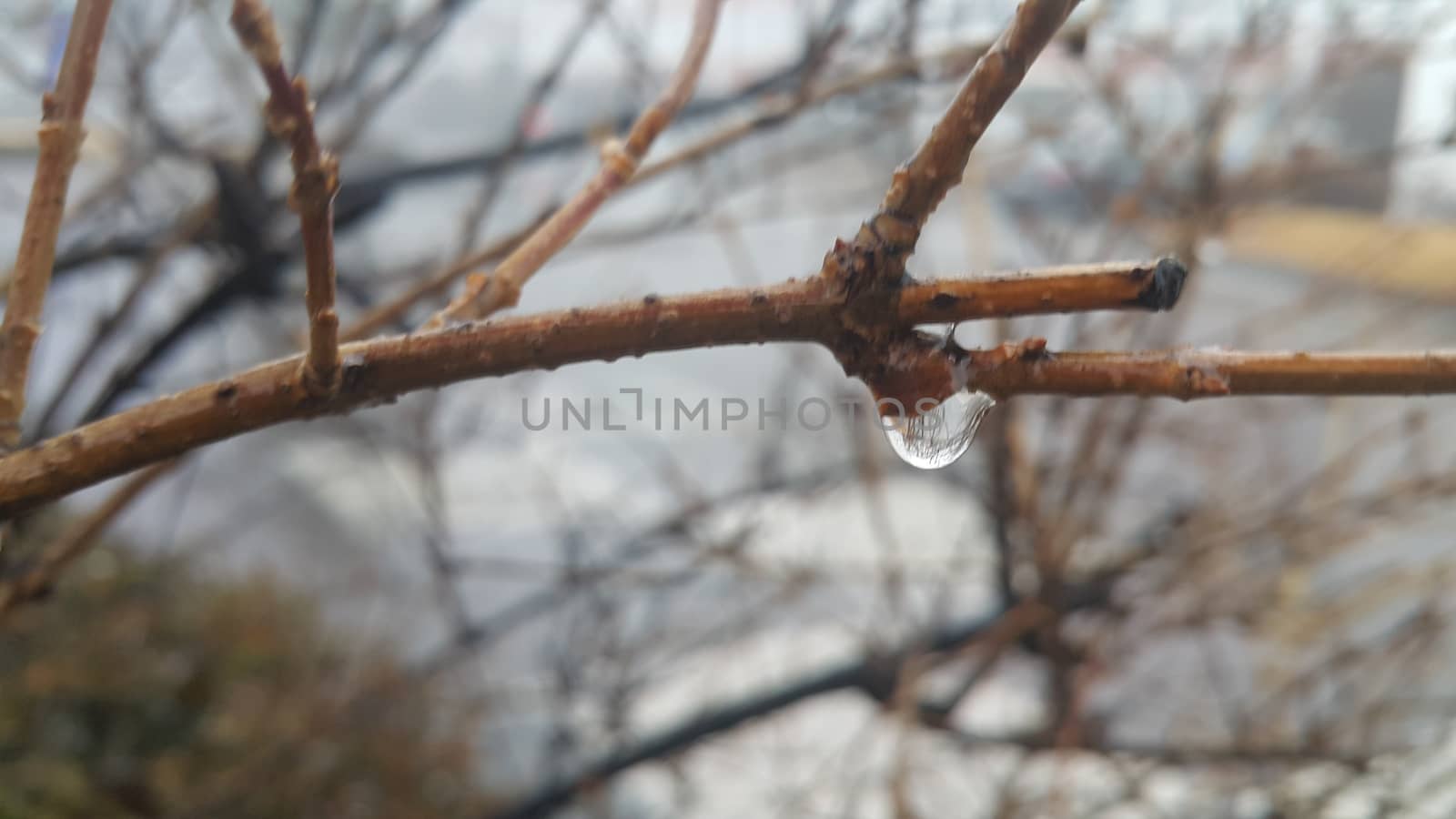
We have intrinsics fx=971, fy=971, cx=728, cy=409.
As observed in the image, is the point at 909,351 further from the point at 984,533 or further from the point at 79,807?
the point at 79,807

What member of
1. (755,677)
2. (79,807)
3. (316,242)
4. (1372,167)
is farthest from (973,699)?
(316,242)

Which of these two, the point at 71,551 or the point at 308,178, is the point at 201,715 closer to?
the point at 71,551

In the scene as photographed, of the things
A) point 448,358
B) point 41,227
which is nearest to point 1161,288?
point 448,358

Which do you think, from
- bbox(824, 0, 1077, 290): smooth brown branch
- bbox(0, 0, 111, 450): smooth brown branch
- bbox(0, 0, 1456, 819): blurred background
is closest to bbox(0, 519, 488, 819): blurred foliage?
bbox(0, 0, 1456, 819): blurred background

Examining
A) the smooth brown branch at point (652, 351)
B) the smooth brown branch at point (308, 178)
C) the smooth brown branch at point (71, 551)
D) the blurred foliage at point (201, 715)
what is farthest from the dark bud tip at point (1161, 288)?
the blurred foliage at point (201, 715)

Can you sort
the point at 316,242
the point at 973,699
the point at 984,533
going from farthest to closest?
the point at 973,699 → the point at 984,533 → the point at 316,242

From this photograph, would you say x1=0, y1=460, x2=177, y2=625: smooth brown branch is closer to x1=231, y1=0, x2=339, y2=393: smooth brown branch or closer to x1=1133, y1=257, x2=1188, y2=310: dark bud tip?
x1=231, y1=0, x2=339, y2=393: smooth brown branch
